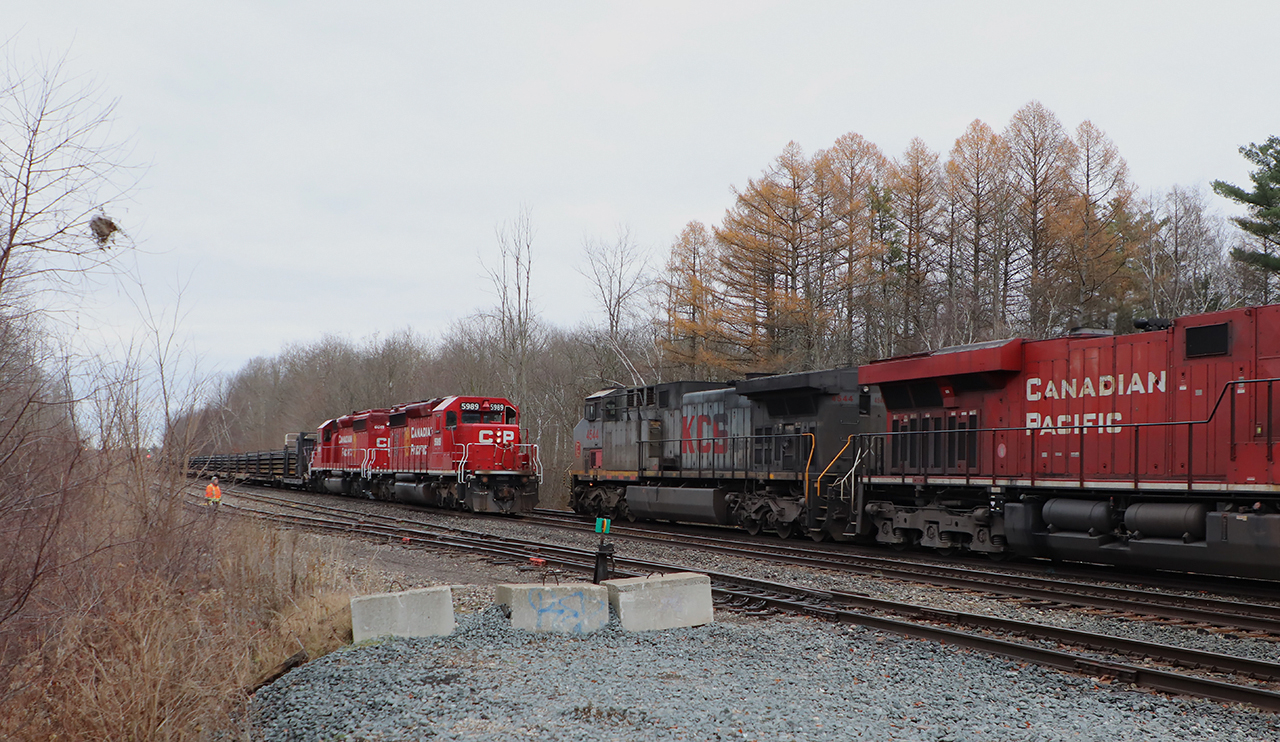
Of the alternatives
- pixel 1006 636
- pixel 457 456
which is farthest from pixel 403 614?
pixel 457 456

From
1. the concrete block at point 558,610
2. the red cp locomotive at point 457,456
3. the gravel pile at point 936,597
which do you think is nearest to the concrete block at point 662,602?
the concrete block at point 558,610

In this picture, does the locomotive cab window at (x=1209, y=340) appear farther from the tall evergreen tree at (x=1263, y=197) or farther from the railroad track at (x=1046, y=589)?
the tall evergreen tree at (x=1263, y=197)

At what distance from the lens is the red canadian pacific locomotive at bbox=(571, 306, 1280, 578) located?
9781 mm

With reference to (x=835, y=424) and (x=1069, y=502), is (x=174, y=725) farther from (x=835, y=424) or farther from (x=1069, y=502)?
(x=835, y=424)

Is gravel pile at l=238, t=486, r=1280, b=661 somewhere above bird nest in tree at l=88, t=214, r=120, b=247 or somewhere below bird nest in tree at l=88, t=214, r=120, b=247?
below

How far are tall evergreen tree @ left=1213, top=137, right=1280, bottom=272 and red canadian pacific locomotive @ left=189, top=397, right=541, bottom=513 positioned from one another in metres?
22.2

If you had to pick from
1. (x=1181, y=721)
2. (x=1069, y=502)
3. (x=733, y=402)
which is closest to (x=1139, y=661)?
(x=1181, y=721)

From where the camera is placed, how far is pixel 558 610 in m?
7.61

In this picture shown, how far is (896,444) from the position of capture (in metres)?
14.4

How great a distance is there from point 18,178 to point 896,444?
12497mm

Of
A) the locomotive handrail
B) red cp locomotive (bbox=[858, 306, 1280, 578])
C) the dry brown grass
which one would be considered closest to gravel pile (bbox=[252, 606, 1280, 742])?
the dry brown grass

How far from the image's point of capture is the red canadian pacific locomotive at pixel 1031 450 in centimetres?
978

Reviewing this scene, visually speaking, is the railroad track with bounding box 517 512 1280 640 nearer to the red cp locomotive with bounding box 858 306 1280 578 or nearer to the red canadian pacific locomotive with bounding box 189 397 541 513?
the red cp locomotive with bounding box 858 306 1280 578

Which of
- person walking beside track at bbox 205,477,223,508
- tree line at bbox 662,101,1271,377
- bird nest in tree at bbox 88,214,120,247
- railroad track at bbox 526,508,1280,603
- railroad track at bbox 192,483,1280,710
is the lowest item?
railroad track at bbox 526,508,1280,603
